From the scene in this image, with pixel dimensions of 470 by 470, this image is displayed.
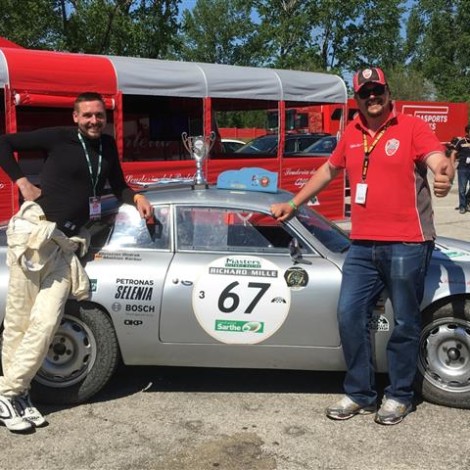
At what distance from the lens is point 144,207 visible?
3.85m

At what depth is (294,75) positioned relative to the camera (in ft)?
36.1

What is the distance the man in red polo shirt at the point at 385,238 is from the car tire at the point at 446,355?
8.7 inches

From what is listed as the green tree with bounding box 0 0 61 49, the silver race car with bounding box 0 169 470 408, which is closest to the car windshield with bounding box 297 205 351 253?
the silver race car with bounding box 0 169 470 408

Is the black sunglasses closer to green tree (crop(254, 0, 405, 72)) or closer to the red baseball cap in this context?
the red baseball cap

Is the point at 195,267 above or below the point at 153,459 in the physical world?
above

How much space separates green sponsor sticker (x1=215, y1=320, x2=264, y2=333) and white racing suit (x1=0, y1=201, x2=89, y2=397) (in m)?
0.84

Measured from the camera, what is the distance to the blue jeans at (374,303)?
351cm

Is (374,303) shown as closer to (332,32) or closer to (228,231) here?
(228,231)

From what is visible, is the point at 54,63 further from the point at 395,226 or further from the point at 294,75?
the point at 395,226

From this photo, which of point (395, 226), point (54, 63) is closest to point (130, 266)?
point (395, 226)

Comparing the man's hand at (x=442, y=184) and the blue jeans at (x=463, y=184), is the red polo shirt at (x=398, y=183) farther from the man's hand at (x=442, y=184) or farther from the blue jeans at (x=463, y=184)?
the blue jeans at (x=463, y=184)

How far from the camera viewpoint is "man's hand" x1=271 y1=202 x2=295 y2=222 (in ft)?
12.6

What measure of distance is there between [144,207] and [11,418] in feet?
4.67

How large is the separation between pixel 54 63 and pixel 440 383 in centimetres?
690
